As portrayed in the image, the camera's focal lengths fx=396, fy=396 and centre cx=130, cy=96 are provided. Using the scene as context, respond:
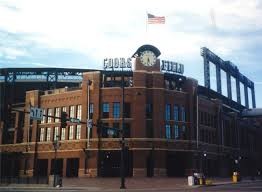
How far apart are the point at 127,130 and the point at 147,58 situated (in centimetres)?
1436

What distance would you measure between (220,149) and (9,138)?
47.5m

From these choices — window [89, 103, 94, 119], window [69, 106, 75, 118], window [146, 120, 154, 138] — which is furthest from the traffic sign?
window [69, 106, 75, 118]

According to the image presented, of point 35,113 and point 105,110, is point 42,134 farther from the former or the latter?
point 35,113

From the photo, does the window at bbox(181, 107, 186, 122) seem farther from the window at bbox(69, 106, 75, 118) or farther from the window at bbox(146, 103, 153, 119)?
the window at bbox(69, 106, 75, 118)

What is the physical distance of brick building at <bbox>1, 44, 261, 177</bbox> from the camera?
230 ft

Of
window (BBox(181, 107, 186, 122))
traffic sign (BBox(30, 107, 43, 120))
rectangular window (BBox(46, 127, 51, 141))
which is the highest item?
window (BBox(181, 107, 186, 122))

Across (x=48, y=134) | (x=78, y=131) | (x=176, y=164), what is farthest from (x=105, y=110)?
(x=176, y=164)

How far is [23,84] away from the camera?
103m

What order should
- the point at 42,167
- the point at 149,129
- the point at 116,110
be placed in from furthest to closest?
the point at 42,167
the point at 116,110
the point at 149,129

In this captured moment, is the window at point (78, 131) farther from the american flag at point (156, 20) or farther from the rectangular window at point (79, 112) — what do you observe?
the american flag at point (156, 20)

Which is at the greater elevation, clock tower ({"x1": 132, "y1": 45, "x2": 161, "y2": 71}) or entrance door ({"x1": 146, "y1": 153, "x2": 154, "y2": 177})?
clock tower ({"x1": 132, "y1": 45, "x2": 161, "y2": 71})

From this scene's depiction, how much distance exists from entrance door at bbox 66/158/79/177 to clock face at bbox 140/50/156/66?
22.2m

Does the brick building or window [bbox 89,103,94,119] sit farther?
window [bbox 89,103,94,119]

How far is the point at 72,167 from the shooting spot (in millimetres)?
74750
